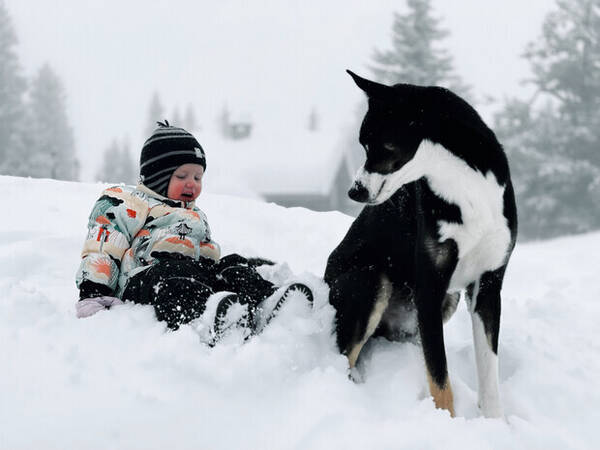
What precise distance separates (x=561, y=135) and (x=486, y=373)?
20245mm

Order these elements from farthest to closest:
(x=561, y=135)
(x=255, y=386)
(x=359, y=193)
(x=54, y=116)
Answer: (x=54, y=116) < (x=561, y=135) < (x=359, y=193) < (x=255, y=386)

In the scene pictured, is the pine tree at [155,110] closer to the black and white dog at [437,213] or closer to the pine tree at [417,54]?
the pine tree at [417,54]

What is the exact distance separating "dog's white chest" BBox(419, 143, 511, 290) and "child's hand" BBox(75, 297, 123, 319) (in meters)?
1.64

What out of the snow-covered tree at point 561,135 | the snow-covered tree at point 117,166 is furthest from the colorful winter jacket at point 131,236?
the snow-covered tree at point 117,166

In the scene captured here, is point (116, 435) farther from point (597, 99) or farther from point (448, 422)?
point (597, 99)

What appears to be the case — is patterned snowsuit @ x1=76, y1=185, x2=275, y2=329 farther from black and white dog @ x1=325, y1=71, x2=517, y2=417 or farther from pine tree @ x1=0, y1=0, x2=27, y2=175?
pine tree @ x1=0, y1=0, x2=27, y2=175

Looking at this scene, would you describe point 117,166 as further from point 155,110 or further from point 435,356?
point 435,356

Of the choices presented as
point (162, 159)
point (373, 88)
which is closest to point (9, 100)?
point (162, 159)

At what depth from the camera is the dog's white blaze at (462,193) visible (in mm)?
2500

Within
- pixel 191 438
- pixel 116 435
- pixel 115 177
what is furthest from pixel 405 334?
pixel 115 177

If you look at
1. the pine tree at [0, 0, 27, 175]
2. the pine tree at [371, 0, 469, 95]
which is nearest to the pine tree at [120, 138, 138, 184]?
the pine tree at [0, 0, 27, 175]

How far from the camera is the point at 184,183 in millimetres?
3279

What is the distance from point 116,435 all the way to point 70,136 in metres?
35.7

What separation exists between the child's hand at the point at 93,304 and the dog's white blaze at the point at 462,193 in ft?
4.48
